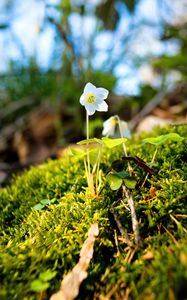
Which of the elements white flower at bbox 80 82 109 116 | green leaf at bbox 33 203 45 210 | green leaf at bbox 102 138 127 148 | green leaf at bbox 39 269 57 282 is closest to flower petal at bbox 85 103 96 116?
white flower at bbox 80 82 109 116

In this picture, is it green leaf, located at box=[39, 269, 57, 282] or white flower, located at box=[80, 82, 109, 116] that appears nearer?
green leaf, located at box=[39, 269, 57, 282]

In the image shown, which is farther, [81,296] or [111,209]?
[111,209]

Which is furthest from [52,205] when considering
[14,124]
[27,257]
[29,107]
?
[29,107]

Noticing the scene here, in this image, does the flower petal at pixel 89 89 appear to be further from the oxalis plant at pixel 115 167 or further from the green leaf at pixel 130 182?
the green leaf at pixel 130 182

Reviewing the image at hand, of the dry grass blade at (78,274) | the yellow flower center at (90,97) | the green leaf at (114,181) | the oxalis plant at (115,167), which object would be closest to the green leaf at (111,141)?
the oxalis plant at (115,167)

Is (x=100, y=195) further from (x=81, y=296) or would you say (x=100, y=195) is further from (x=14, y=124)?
(x=14, y=124)

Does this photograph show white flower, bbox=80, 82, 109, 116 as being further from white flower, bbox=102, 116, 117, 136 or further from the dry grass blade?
the dry grass blade
